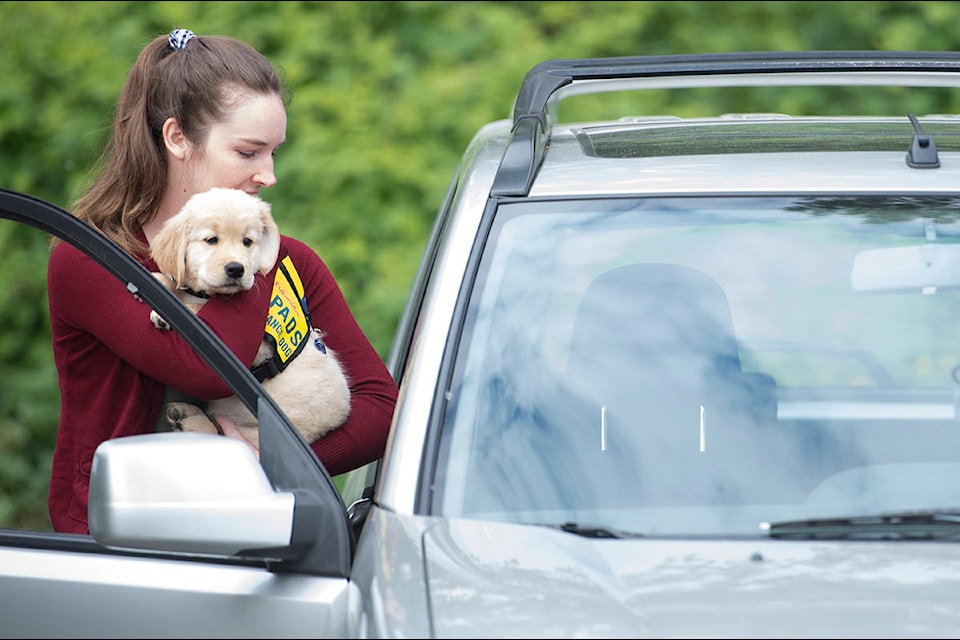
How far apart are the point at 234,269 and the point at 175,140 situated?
35cm

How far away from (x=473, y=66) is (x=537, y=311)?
567cm

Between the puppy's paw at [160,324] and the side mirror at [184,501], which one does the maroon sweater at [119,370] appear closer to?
the puppy's paw at [160,324]

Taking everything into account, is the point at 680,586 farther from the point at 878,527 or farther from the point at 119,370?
the point at 119,370

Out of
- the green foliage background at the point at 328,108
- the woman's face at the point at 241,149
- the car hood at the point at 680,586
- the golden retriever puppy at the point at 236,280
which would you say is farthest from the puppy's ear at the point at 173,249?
the green foliage background at the point at 328,108

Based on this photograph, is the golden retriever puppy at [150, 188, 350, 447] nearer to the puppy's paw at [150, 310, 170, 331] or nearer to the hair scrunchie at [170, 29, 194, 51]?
the puppy's paw at [150, 310, 170, 331]

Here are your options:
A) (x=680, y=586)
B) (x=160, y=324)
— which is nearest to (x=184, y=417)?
(x=160, y=324)

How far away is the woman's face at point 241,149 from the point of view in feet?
9.16

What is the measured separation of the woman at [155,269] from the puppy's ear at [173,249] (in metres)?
0.07

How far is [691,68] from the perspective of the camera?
9.73 ft

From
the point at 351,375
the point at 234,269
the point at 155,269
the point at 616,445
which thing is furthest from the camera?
the point at 351,375

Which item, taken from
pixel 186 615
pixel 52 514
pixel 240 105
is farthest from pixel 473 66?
pixel 186 615

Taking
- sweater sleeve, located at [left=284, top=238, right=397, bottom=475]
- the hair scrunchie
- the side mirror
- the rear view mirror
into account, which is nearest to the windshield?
the rear view mirror

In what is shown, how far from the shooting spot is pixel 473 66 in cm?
782

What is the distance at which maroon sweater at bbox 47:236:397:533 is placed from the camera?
2.44 metres
